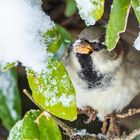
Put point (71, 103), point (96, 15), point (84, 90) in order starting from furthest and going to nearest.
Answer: point (84, 90) < point (71, 103) < point (96, 15)

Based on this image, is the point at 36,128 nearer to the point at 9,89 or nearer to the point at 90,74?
the point at 90,74

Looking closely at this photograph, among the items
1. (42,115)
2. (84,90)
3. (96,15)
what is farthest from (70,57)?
(96,15)

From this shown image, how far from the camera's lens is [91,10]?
70cm

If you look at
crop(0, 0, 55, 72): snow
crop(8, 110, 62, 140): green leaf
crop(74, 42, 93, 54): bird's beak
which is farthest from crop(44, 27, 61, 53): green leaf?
crop(74, 42, 93, 54): bird's beak

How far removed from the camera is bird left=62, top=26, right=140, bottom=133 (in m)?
1.22

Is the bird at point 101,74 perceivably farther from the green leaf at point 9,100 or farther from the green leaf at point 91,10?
the green leaf at point 91,10

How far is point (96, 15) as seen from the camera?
2.29 ft

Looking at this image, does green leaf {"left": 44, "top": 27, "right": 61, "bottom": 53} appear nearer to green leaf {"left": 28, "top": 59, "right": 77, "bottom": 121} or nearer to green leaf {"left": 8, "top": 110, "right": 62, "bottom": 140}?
green leaf {"left": 28, "top": 59, "right": 77, "bottom": 121}

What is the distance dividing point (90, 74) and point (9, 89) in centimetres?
31

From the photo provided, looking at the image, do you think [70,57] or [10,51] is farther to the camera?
[70,57]

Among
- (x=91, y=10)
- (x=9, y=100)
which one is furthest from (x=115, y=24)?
(x=9, y=100)

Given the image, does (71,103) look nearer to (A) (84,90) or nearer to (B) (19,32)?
(B) (19,32)

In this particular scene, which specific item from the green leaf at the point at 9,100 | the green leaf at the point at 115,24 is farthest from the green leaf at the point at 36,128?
the green leaf at the point at 9,100

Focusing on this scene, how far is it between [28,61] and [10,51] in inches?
1.4
